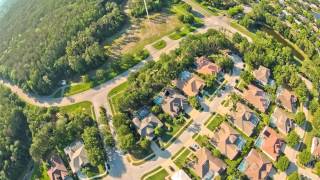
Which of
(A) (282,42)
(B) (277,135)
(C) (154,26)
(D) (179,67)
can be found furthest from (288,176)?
(C) (154,26)

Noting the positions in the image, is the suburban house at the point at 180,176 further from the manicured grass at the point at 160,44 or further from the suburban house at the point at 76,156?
the manicured grass at the point at 160,44

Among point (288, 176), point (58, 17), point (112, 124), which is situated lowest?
Result: point (288, 176)

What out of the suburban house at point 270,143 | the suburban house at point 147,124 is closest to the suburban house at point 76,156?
the suburban house at point 147,124

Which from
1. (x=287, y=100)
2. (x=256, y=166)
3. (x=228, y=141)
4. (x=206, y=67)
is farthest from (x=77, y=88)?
A: (x=287, y=100)

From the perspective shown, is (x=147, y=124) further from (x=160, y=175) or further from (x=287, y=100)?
(x=287, y=100)

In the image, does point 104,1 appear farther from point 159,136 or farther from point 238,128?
point 238,128

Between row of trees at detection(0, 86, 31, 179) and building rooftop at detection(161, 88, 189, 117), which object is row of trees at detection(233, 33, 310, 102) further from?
row of trees at detection(0, 86, 31, 179)

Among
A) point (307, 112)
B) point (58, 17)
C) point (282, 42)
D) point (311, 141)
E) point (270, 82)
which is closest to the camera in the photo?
point (311, 141)
